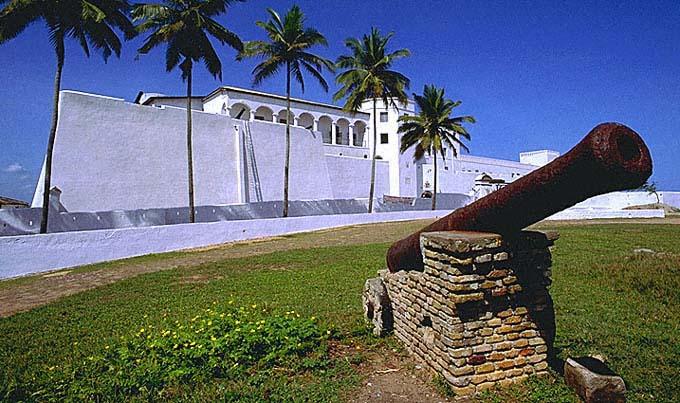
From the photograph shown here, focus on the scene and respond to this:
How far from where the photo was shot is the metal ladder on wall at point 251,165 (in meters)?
23.1

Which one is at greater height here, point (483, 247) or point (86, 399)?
point (483, 247)

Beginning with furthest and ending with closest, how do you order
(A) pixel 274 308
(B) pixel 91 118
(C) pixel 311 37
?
(C) pixel 311 37 < (B) pixel 91 118 < (A) pixel 274 308

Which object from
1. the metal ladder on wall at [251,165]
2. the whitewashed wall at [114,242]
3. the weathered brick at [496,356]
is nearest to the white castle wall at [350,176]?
the metal ladder on wall at [251,165]

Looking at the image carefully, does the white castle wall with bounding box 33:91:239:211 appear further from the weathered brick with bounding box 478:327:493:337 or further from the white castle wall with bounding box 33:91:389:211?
the weathered brick with bounding box 478:327:493:337

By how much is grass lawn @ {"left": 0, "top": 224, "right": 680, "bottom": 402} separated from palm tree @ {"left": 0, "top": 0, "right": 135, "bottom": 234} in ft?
18.1

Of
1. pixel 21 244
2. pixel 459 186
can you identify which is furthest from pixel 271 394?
pixel 459 186

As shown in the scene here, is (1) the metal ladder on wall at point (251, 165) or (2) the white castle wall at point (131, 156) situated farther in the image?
(1) the metal ladder on wall at point (251, 165)

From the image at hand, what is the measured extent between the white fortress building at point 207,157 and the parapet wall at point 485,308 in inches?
652

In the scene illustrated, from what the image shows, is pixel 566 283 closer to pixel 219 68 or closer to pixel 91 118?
pixel 219 68

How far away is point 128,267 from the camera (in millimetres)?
12547

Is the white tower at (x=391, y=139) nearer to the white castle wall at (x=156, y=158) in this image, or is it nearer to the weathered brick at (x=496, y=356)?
the white castle wall at (x=156, y=158)

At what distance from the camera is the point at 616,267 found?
8414mm

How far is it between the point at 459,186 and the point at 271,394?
37728 mm

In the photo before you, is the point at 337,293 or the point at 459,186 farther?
the point at 459,186
